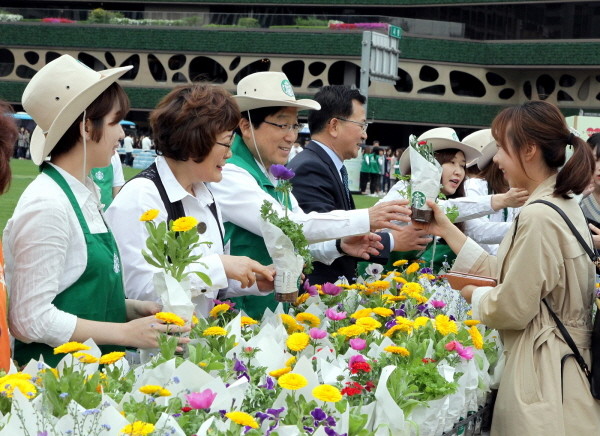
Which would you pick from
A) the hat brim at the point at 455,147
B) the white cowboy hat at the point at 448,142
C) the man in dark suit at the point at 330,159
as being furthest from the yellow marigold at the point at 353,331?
the white cowboy hat at the point at 448,142

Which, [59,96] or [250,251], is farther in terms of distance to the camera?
[250,251]

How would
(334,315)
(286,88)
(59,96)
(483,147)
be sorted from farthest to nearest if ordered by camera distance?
(483,147), (286,88), (334,315), (59,96)

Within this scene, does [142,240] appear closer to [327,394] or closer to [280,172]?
[280,172]

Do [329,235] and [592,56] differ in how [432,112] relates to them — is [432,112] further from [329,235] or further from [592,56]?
[329,235]

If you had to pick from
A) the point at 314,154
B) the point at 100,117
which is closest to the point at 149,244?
the point at 100,117

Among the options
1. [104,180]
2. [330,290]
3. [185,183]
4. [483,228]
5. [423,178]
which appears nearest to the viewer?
[185,183]

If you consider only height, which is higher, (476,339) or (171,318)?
(171,318)

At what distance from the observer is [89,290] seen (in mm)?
2881

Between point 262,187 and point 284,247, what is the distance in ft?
2.83

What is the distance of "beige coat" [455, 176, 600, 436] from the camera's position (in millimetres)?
3170

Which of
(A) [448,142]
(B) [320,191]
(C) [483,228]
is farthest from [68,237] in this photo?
(C) [483,228]

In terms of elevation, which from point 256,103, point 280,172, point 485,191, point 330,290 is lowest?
point 485,191

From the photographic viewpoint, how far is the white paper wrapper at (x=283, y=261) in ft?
10.4

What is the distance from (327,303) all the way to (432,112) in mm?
37590
